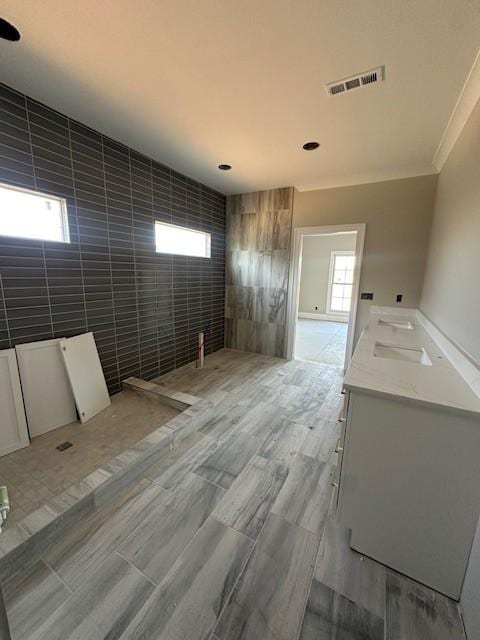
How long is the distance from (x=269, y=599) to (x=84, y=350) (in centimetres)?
225

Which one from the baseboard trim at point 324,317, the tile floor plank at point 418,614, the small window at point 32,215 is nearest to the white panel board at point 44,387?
the small window at point 32,215

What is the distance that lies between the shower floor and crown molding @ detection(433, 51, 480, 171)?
10.9 ft

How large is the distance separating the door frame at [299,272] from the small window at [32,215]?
2.90 meters

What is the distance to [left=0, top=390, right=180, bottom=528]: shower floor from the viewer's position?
1566 millimetres

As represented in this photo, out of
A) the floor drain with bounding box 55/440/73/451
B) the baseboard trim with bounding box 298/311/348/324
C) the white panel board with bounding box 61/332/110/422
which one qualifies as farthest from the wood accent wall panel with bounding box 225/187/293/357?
the baseboard trim with bounding box 298/311/348/324

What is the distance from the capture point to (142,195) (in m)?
2.83

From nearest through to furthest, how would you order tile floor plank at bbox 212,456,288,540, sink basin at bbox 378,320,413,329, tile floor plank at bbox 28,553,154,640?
1. tile floor plank at bbox 28,553,154,640
2. tile floor plank at bbox 212,456,288,540
3. sink basin at bbox 378,320,413,329

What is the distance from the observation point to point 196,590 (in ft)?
3.68

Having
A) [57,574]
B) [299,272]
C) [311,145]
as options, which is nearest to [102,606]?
[57,574]

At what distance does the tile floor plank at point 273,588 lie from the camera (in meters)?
1.01

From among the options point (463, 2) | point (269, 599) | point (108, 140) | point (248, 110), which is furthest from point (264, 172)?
point (269, 599)

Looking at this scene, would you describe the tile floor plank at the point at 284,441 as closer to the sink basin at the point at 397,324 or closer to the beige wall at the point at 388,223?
the sink basin at the point at 397,324

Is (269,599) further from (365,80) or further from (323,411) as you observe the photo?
(365,80)

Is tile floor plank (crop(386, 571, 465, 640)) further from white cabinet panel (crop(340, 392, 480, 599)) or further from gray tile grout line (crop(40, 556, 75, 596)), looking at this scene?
gray tile grout line (crop(40, 556, 75, 596))
